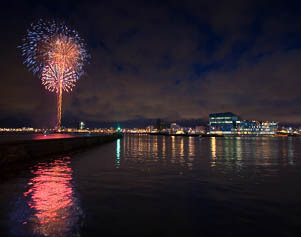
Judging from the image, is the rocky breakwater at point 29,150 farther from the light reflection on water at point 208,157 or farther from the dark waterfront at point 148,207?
the light reflection on water at point 208,157

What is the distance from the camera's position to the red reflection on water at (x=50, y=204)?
5.55m

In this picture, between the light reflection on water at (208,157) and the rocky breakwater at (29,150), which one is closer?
the rocky breakwater at (29,150)

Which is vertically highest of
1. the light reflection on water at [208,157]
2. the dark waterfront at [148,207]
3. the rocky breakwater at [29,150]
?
the rocky breakwater at [29,150]

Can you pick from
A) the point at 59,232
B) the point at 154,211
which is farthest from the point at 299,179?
the point at 59,232

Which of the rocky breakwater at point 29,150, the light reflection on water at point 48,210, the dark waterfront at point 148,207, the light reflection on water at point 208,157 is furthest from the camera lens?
the light reflection on water at point 208,157

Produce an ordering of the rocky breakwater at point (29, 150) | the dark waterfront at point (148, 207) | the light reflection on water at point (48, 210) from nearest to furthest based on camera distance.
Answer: the light reflection on water at point (48, 210)
the dark waterfront at point (148, 207)
the rocky breakwater at point (29, 150)

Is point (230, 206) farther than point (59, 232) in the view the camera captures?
Yes

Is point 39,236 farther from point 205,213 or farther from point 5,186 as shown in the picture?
point 5,186

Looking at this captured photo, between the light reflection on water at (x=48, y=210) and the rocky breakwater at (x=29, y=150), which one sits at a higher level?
the rocky breakwater at (x=29, y=150)

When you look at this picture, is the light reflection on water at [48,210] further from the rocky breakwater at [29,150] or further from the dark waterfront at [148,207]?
the rocky breakwater at [29,150]

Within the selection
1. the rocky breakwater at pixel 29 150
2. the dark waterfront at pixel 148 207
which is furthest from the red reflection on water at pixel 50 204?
the rocky breakwater at pixel 29 150

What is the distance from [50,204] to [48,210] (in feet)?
2.06

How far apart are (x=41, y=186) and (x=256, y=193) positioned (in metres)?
9.13

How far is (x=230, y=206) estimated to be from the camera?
7441 mm
